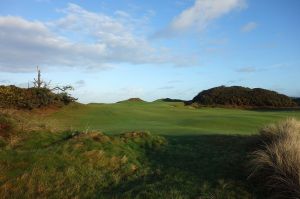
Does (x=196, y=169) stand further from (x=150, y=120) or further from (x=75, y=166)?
(x=150, y=120)

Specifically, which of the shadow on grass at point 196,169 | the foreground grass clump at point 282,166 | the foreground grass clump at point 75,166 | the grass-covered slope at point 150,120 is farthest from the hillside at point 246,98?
the foreground grass clump at point 282,166

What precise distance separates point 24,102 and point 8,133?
36.2 feet

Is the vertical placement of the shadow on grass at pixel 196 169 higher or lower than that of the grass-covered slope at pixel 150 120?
lower

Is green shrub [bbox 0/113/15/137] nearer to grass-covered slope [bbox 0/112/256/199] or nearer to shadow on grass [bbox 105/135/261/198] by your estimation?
grass-covered slope [bbox 0/112/256/199]

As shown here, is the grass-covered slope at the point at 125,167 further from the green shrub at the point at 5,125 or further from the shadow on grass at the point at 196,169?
the green shrub at the point at 5,125

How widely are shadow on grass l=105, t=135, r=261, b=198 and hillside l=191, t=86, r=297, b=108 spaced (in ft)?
83.0

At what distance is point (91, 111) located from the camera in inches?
1099

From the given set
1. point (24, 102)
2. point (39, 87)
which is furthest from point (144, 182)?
point (39, 87)

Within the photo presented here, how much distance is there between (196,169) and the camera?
11711 mm

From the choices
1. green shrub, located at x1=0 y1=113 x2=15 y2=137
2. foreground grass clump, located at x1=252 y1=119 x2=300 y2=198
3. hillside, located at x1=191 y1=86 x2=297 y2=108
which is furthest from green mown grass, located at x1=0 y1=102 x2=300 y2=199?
hillside, located at x1=191 y1=86 x2=297 y2=108

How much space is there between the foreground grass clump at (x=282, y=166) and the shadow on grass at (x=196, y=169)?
0.39m

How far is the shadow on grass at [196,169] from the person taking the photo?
10.1 meters

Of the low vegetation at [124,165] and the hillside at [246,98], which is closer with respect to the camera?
the low vegetation at [124,165]

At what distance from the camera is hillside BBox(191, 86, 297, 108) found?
3978cm
